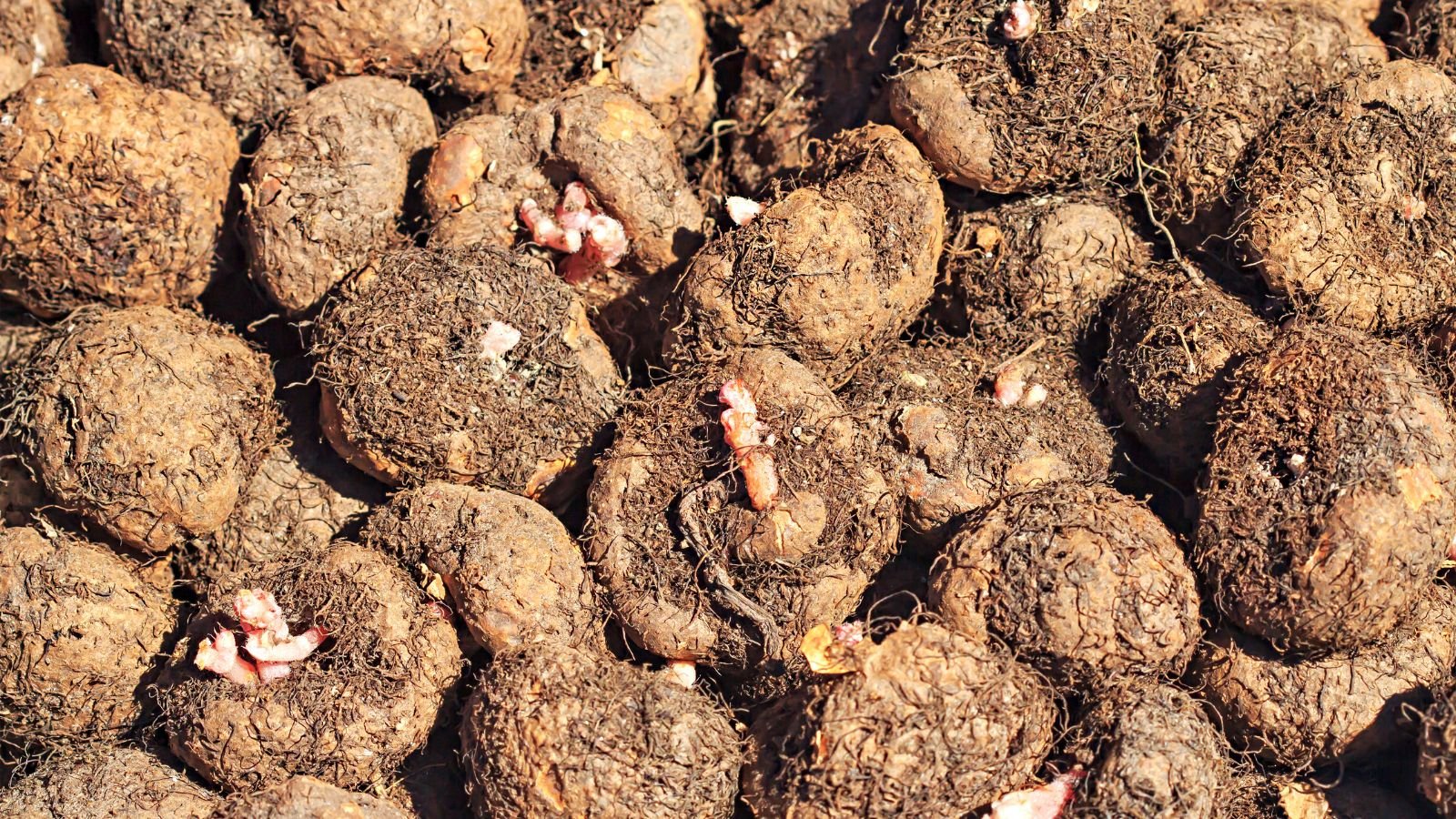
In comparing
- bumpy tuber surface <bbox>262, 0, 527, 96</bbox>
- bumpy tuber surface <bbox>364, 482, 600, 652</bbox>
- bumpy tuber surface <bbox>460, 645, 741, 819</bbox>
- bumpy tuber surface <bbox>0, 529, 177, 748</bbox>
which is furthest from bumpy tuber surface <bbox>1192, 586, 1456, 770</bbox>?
bumpy tuber surface <bbox>0, 529, 177, 748</bbox>

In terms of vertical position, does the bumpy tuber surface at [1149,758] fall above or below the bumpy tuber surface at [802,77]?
below

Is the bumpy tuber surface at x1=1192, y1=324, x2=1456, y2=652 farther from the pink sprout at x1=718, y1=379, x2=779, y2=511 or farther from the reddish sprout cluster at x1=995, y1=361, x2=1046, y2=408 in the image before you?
the pink sprout at x1=718, y1=379, x2=779, y2=511

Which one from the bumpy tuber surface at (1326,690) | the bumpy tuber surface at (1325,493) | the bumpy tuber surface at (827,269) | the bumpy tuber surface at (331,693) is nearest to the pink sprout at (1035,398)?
the bumpy tuber surface at (827,269)

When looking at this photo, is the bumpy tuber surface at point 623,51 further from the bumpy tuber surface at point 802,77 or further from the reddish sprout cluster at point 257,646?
the reddish sprout cluster at point 257,646

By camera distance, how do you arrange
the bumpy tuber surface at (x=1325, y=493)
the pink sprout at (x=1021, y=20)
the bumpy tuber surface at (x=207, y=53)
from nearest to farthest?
the bumpy tuber surface at (x=1325, y=493) < the pink sprout at (x=1021, y=20) < the bumpy tuber surface at (x=207, y=53)

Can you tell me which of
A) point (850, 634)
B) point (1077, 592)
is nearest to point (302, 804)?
point (850, 634)

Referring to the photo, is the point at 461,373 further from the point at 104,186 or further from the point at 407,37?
the point at 104,186

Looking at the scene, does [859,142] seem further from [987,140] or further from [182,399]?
[182,399]
